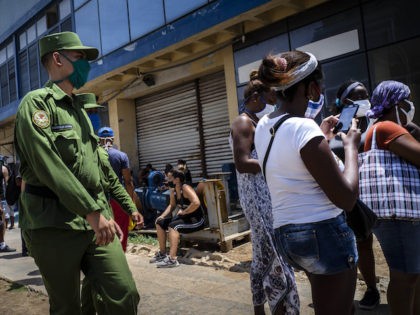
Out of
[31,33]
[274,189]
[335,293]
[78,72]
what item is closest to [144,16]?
[78,72]

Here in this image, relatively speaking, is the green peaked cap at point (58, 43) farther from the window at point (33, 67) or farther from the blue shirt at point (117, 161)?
the window at point (33, 67)

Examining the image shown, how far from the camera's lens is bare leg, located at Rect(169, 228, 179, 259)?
230 inches

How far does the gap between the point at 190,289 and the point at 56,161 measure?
2.95 metres

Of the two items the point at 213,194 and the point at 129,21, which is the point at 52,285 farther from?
the point at 129,21

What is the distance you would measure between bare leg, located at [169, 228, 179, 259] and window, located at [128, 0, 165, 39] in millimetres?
5843

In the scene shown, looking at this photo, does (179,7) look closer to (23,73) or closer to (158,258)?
(158,258)

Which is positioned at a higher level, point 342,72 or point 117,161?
point 342,72

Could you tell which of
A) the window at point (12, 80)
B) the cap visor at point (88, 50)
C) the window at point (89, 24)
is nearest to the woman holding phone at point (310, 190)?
the cap visor at point (88, 50)

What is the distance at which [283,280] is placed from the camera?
2803mm

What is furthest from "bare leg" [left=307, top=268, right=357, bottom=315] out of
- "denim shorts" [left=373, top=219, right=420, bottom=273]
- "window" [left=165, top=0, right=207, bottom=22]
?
"window" [left=165, top=0, right=207, bottom=22]

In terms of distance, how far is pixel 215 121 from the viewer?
33.5ft

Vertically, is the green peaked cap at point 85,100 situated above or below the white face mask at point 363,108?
above

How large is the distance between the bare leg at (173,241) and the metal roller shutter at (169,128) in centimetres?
476

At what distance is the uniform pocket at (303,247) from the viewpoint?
5.92 feet
